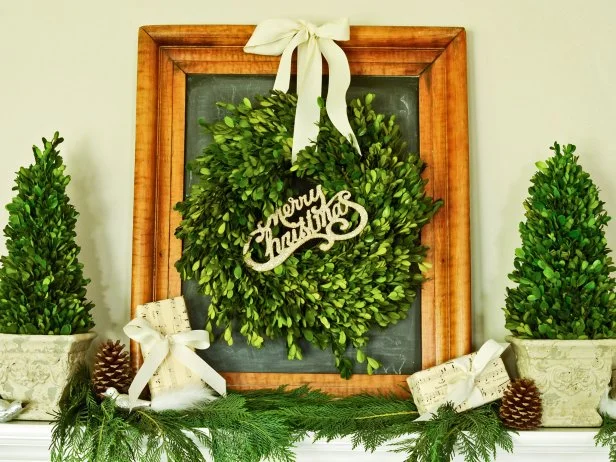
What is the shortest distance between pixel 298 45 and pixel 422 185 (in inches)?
16.1

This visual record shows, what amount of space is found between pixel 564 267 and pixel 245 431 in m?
0.66

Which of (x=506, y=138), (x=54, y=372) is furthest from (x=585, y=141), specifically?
(x=54, y=372)

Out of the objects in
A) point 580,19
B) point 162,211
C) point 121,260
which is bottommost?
point 121,260

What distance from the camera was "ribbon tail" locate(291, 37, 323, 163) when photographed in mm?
1328

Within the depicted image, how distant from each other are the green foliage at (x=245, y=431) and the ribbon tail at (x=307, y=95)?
1.68ft

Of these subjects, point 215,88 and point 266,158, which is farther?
point 215,88

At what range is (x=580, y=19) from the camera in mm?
1464

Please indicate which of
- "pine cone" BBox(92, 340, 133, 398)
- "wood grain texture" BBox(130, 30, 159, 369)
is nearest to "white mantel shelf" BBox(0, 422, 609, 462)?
"pine cone" BBox(92, 340, 133, 398)

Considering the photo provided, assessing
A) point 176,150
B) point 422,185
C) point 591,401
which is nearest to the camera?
point 591,401

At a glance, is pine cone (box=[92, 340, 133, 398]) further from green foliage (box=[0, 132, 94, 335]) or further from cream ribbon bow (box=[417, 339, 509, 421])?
cream ribbon bow (box=[417, 339, 509, 421])

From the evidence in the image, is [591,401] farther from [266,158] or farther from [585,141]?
[266,158]

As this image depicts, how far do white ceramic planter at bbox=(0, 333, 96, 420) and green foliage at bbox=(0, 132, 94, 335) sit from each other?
3cm

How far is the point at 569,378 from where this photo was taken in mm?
1197

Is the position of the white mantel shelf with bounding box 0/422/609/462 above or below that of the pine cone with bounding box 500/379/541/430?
below
